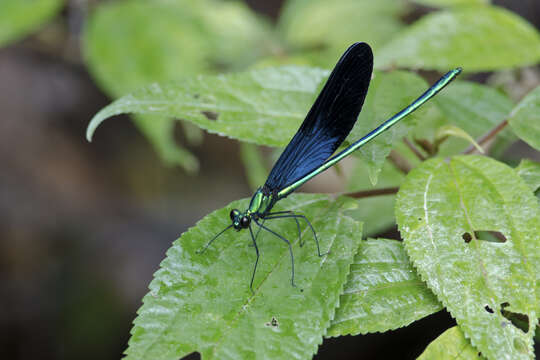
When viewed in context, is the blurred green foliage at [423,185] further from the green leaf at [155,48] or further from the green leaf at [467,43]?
the green leaf at [155,48]

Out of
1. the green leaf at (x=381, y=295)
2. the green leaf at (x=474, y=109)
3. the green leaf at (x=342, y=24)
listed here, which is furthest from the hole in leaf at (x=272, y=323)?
the green leaf at (x=342, y=24)

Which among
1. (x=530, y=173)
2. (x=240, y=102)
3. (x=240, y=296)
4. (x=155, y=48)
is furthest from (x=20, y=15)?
(x=530, y=173)

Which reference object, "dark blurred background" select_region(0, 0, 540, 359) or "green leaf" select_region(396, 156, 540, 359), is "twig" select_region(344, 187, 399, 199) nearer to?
"green leaf" select_region(396, 156, 540, 359)

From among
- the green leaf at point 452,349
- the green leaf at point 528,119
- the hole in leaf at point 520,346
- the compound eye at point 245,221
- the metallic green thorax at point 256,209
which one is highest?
the metallic green thorax at point 256,209

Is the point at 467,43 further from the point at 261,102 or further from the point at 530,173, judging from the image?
the point at 261,102

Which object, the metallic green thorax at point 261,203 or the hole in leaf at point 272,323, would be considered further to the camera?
the metallic green thorax at point 261,203
